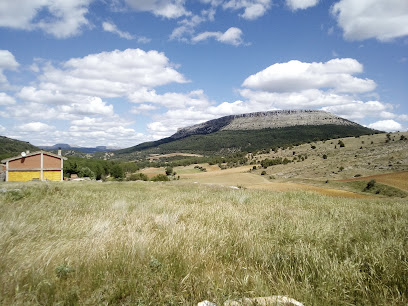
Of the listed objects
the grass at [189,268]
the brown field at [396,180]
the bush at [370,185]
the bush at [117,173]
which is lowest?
the bush at [117,173]

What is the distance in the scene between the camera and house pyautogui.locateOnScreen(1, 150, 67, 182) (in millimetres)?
45750

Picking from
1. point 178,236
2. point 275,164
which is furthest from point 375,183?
point 178,236

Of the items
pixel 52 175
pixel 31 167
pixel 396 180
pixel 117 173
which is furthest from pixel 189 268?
pixel 117 173

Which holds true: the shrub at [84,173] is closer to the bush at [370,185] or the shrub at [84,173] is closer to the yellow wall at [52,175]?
the yellow wall at [52,175]

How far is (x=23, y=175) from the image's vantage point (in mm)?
46406

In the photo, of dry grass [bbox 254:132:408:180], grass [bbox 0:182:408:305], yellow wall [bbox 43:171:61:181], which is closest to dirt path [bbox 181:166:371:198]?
dry grass [bbox 254:132:408:180]

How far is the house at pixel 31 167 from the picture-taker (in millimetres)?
45750

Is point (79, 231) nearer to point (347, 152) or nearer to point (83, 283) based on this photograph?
point (83, 283)

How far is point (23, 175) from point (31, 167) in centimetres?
208

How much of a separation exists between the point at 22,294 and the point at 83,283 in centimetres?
56

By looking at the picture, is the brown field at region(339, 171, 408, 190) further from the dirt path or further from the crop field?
the dirt path

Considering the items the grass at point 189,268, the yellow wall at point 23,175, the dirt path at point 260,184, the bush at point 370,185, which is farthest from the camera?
the yellow wall at point 23,175

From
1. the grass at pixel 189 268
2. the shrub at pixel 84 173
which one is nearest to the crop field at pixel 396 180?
the grass at pixel 189 268

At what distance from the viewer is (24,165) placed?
153 ft
